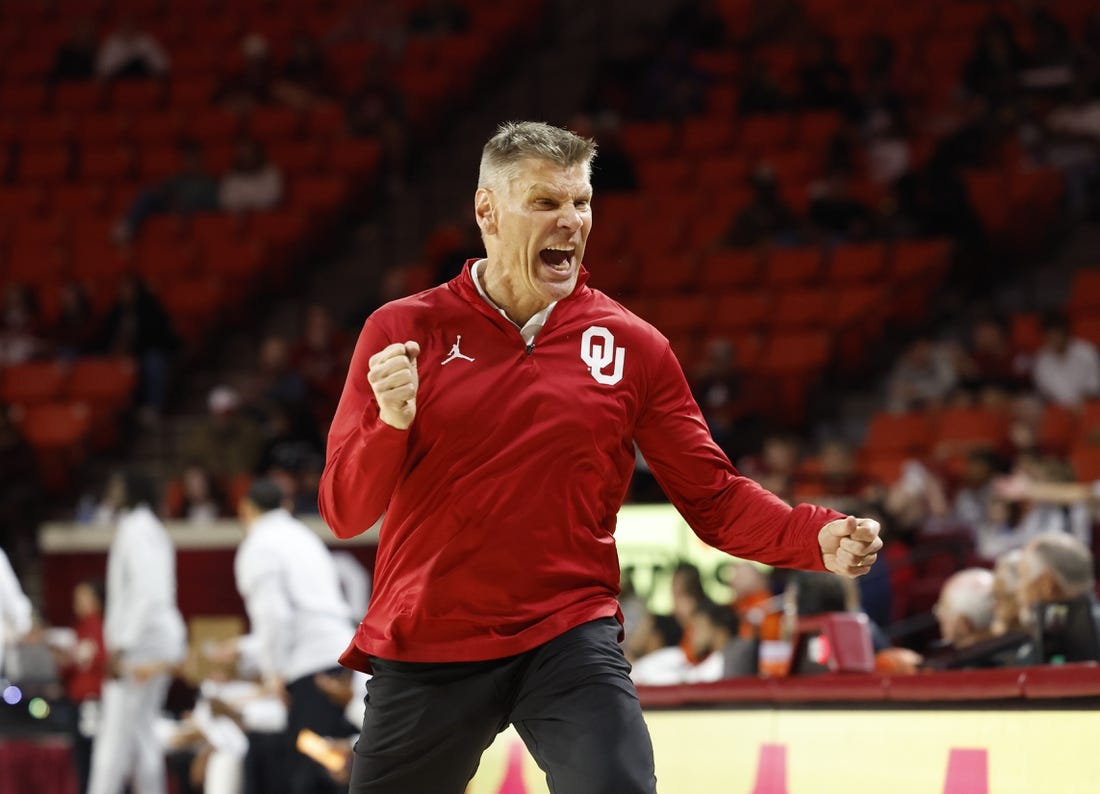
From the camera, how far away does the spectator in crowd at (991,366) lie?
1202 centimetres

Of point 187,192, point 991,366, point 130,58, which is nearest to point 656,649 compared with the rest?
point 991,366

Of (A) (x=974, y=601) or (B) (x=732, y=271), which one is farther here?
(B) (x=732, y=271)

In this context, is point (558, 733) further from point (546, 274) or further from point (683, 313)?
point (683, 313)

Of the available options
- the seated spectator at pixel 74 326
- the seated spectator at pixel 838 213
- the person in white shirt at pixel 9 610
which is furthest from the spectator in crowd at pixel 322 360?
the person in white shirt at pixel 9 610

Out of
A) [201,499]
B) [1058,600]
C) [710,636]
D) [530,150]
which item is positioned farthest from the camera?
[201,499]

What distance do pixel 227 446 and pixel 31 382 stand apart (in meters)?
2.52

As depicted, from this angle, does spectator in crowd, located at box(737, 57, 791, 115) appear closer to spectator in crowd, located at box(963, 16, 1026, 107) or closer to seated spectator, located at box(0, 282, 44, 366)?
spectator in crowd, located at box(963, 16, 1026, 107)

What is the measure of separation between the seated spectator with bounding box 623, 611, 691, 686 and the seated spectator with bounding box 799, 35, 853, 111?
23.4ft

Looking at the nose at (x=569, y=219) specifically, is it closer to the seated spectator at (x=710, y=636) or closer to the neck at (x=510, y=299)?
the neck at (x=510, y=299)

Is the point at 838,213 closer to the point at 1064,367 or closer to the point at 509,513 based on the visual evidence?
the point at 1064,367

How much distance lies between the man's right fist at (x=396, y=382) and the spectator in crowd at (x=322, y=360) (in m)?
10.5

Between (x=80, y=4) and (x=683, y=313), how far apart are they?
939cm

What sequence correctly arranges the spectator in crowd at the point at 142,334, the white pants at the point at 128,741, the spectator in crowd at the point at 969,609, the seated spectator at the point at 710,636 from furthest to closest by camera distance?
the spectator in crowd at the point at 142,334
the white pants at the point at 128,741
the seated spectator at the point at 710,636
the spectator in crowd at the point at 969,609

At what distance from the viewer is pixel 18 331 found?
596 inches
